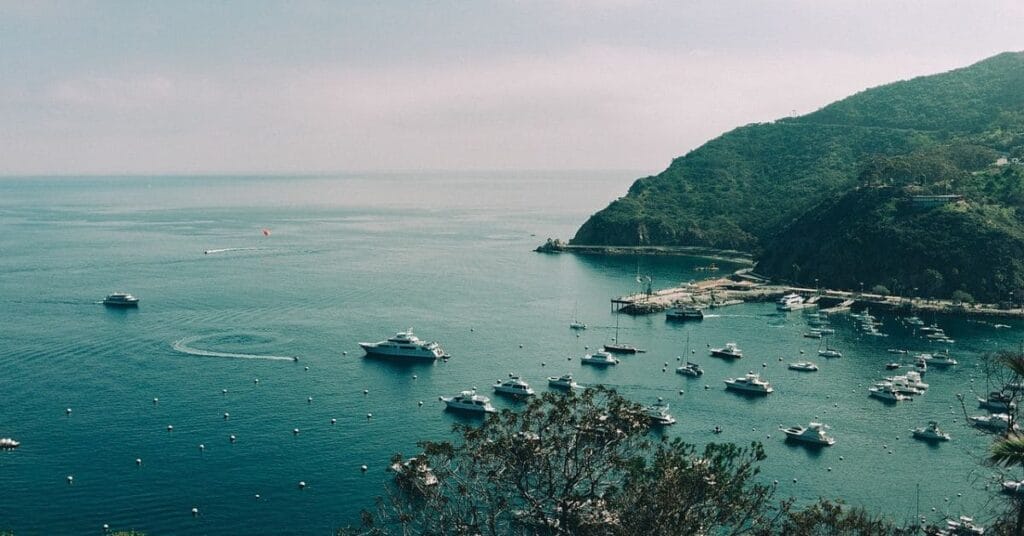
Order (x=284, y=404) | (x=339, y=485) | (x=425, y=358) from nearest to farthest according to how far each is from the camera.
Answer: (x=339, y=485), (x=284, y=404), (x=425, y=358)

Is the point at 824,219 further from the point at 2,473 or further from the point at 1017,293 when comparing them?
the point at 2,473

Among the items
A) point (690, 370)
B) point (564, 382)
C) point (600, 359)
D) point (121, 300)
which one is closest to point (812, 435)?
point (690, 370)

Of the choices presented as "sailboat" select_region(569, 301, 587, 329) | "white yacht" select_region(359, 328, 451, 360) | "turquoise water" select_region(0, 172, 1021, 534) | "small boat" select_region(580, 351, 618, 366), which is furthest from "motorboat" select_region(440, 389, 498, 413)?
"sailboat" select_region(569, 301, 587, 329)

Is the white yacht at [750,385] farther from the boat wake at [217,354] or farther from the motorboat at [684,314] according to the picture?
the boat wake at [217,354]

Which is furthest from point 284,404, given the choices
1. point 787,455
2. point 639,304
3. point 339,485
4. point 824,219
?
point 824,219

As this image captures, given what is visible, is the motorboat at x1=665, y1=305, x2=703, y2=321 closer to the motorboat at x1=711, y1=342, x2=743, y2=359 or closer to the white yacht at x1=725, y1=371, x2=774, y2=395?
the motorboat at x1=711, y1=342, x2=743, y2=359
